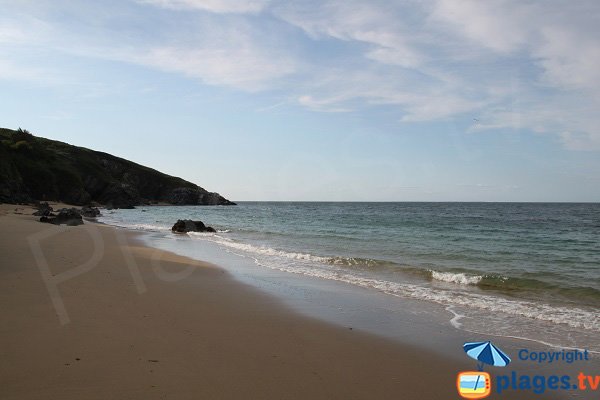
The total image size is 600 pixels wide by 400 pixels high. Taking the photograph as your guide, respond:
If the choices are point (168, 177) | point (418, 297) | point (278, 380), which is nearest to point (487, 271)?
point (418, 297)

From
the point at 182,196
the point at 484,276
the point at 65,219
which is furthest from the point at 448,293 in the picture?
the point at 182,196

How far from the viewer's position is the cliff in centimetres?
5382

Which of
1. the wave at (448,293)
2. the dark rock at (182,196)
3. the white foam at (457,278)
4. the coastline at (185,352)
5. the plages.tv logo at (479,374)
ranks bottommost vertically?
the coastline at (185,352)

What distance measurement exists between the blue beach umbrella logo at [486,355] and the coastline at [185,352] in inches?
7.5

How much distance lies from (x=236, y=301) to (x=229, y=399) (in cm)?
473

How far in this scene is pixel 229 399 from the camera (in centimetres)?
411

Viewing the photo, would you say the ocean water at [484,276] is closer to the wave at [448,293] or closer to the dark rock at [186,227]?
the wave at [448,293]

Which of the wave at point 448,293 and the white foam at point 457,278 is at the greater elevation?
the white foam at point 457,278

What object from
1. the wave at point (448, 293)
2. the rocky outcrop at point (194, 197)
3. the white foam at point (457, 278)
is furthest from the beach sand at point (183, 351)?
the rocky outcrop at point (194, 197)

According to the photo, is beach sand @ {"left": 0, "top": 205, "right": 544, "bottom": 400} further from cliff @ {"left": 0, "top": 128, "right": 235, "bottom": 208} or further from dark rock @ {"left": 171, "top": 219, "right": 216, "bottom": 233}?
cliff @ {"left": 0, "top": 128, "right": 235, "bottom": 208}

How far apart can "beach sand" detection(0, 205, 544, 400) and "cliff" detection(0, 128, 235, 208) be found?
46.7 meters

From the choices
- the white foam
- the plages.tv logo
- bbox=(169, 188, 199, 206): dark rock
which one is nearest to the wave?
the white foam

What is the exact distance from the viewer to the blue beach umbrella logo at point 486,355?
18.1ft

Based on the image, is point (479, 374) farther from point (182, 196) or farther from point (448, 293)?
point (182, 196)
